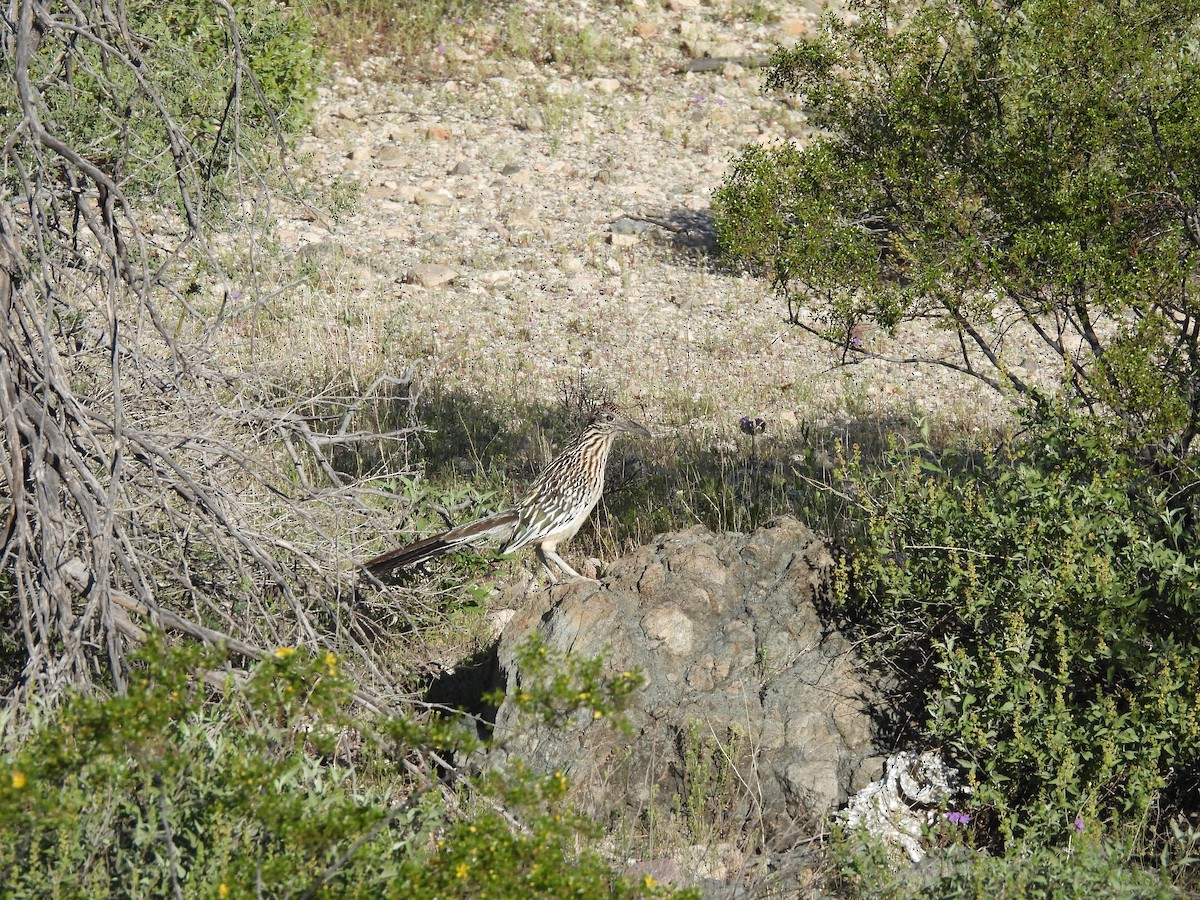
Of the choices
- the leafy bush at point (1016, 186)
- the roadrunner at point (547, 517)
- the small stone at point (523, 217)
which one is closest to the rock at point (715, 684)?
the roadrunner at point (547, 517)

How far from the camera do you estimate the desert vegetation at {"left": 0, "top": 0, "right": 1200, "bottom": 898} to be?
3248 mm

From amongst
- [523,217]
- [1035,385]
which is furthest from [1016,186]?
[523,217]

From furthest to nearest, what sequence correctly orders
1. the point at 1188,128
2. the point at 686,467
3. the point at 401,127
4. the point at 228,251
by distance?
the point at 401,127
the point at 228,251
the point at 686,467
the point at 1188,128

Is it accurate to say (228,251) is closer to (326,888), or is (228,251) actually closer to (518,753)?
(518,753)

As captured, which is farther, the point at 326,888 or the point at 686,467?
the point at 686,467

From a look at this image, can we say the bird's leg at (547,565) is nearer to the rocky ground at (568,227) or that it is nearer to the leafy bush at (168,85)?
the rocky ground at (568,227)

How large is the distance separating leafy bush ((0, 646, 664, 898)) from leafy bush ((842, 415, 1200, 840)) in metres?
1.69

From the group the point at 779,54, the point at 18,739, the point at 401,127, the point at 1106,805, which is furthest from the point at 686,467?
the point at 401,127

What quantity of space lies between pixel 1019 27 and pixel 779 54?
140cm

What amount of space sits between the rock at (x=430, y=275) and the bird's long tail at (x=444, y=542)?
21.5 feet

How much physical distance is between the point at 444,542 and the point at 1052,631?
2.71m

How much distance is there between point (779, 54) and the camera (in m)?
7.11

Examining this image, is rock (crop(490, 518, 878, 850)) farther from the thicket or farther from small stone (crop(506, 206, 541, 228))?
small stone (crop(506, 206, 541, 228))

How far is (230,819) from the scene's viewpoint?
3.33 metres
